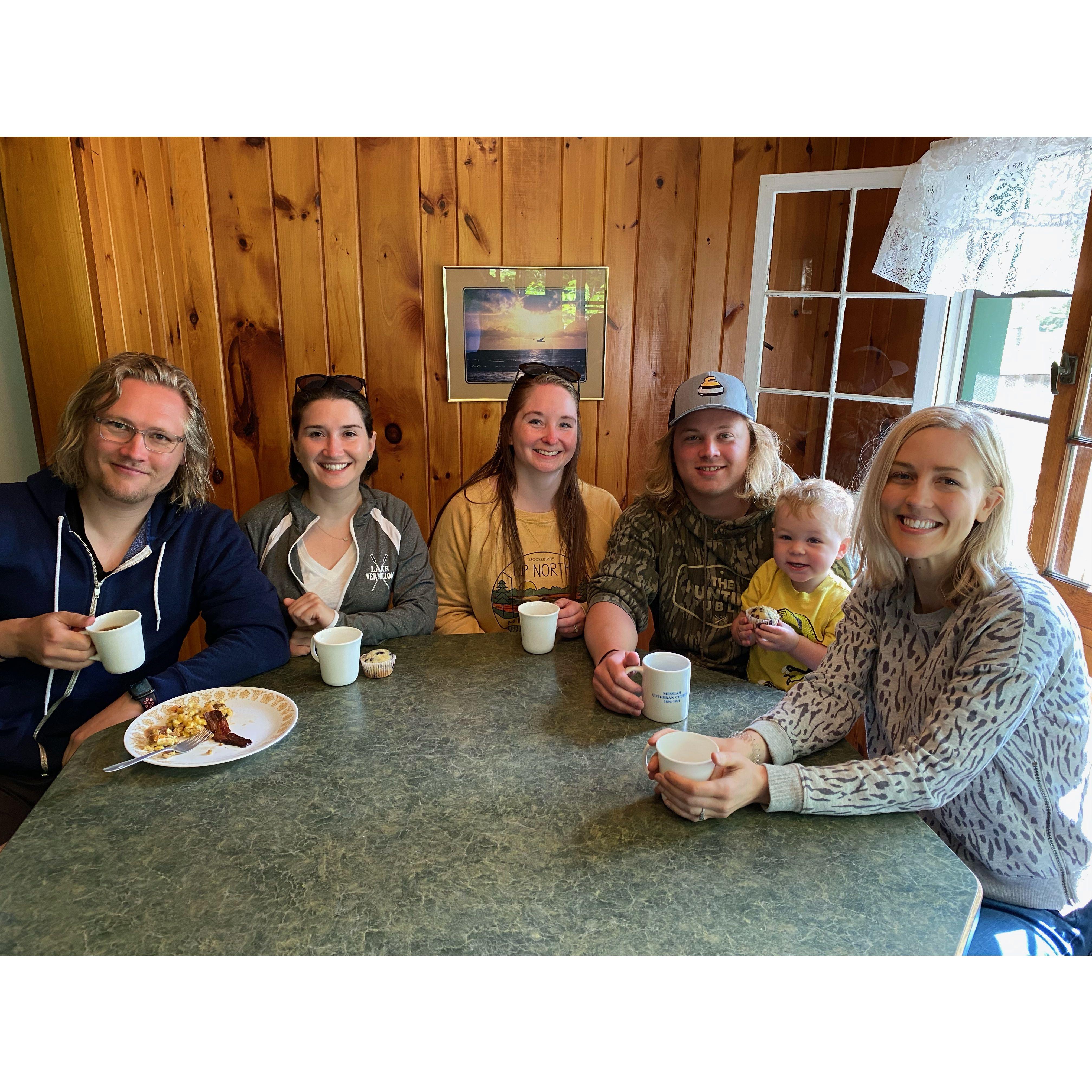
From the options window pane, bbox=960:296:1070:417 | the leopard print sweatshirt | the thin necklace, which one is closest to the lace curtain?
window pane, bbox=960:296:1070:417

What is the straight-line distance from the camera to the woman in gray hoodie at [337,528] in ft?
6.30

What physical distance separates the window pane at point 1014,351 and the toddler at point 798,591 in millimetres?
876

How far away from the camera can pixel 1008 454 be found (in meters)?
1.19

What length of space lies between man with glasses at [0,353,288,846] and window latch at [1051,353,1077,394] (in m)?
2.04

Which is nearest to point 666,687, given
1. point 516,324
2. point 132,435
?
point 132,435

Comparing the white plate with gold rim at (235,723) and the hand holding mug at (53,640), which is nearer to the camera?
the white plate with gold rim at (235,723)

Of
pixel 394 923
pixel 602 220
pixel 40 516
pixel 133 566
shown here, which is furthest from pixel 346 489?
pixel 602 220

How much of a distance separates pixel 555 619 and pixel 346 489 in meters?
0.71

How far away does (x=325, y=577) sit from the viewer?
6.41 feet

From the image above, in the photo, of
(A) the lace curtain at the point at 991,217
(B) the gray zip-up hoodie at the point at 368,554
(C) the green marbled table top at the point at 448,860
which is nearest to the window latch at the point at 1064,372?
(A) the lace curtain at the point at 991,217

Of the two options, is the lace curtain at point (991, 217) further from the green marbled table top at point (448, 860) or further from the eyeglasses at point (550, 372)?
the green marbled table top at point (448, 860)

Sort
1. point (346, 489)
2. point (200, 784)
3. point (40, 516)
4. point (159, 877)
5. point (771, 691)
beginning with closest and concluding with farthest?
point (159, 877) → point (200, 784) → point (771, 691) → point (40, 516) → point (346, 489)

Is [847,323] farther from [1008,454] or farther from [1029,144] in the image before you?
[1008,454]

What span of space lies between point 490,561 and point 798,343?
1.80 m
